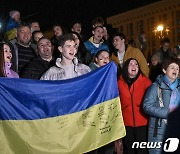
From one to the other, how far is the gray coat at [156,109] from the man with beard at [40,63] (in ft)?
4.97

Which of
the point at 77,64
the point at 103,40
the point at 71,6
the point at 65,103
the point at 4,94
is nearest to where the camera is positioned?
the point at 4,94

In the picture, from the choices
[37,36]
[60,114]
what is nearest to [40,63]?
[60,114]

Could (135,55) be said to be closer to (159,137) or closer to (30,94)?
Result: (159,137)

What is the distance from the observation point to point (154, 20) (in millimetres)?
40750

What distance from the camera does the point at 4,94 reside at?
172 inches

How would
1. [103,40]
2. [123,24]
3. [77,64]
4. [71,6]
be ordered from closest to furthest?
[77,64]
[103,40]
[71,6]
[123,24]

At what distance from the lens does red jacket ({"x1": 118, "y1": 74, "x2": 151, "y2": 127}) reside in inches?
225

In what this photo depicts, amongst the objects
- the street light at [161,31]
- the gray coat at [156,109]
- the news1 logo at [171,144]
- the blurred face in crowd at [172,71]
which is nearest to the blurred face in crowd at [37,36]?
the gray coat at [156,109]

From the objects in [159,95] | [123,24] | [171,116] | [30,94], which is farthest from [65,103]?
[123,24]

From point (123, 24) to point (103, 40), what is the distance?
110 ft

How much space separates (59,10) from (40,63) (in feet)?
35.3

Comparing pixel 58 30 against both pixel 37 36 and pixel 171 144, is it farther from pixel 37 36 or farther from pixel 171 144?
pixel 171 144

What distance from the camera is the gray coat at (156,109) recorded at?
17.1 feet

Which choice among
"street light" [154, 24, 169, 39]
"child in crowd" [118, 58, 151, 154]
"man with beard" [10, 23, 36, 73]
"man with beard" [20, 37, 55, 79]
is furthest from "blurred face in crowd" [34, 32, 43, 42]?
"street light" [154, 24, 169, 39]
